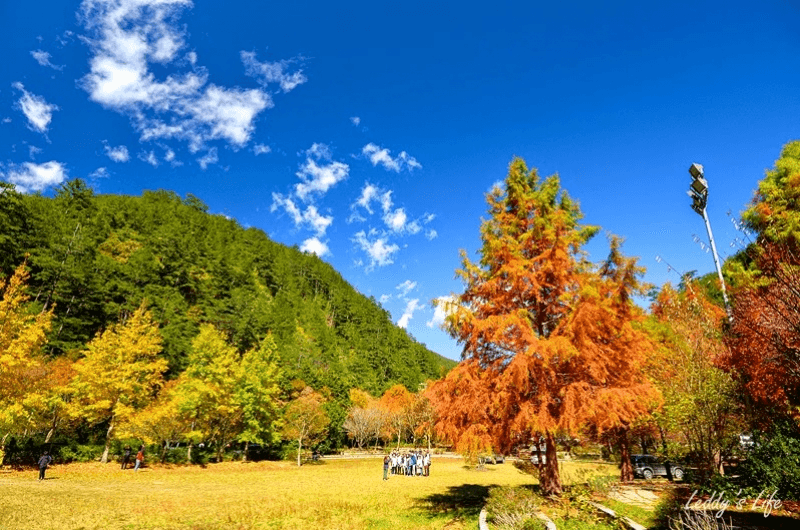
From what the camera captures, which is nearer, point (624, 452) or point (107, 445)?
point (624, 452)

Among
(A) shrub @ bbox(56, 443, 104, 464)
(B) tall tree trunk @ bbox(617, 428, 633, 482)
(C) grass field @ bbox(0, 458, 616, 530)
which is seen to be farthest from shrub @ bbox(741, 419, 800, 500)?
(A) shrub @ bbox(56, 443, 104, 464)

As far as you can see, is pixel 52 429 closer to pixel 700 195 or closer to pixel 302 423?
pixel 302 423

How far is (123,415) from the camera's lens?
26641mm

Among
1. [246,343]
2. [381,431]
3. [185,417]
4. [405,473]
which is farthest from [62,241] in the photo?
[405,473]

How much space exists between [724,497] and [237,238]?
499 feet

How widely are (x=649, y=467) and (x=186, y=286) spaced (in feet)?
275

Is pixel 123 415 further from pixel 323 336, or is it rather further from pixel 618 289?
pixel 323 336

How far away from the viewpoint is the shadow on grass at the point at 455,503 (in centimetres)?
1336

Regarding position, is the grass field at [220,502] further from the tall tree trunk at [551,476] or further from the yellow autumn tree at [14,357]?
the yellow autumn tree at [14,357]

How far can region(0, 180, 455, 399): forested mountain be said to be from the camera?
50.1 m

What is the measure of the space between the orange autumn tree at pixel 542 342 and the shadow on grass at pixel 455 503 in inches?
119

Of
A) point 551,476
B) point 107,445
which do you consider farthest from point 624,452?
point 107,445

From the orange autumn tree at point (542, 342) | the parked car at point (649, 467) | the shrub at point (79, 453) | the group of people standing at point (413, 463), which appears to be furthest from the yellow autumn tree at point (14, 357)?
the parked car at point (649, 467)

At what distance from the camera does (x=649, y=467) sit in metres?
23.9
